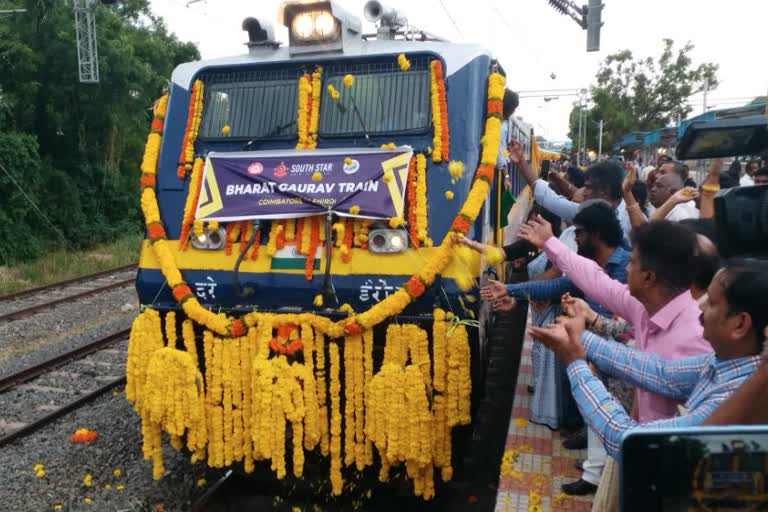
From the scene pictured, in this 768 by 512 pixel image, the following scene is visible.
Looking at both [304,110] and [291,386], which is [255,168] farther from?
[291,386]

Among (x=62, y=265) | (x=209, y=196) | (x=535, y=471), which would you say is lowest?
(x=62, y=265)

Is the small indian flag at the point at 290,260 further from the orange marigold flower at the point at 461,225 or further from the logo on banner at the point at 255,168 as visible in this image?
the orange marigold flower at the point at 461,225

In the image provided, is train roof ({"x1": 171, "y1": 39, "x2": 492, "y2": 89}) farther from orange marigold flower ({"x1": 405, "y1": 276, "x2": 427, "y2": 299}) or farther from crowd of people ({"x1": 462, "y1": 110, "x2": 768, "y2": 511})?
orange marigold flower ({"x1": 405, "y1": 276, "x2": 427, "y2": 299})

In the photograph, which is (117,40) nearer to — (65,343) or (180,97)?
(65,343)

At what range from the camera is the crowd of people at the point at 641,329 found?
205 cm

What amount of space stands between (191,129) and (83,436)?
9.32 ft

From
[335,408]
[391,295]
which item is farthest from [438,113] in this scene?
[335,408]

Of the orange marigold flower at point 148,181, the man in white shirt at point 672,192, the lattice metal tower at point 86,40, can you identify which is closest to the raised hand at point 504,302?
the man in white shirt at point 672,192

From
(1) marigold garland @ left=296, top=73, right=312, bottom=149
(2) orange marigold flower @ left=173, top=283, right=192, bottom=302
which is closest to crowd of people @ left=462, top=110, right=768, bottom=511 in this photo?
(1) marigold garland @ left=296, top=73, right=312, bottom=149

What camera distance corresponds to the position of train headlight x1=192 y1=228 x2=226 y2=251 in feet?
13.9

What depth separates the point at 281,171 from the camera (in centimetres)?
429

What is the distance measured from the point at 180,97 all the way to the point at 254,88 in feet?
1.73

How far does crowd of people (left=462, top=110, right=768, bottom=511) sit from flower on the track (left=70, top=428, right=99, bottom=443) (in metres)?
3.63

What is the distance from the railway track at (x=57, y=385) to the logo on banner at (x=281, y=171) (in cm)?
343
